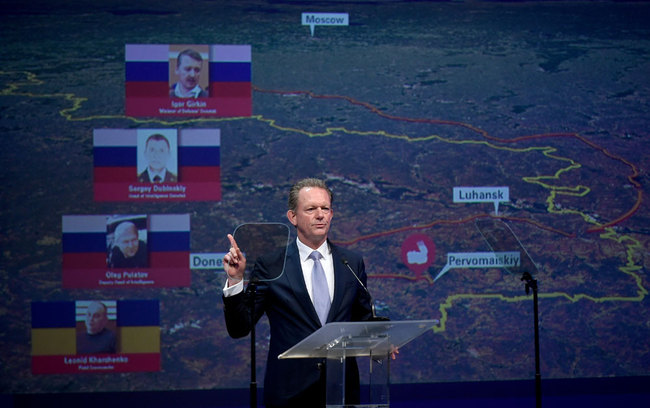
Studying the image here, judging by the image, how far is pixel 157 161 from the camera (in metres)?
4.44

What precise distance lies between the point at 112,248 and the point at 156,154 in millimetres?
674

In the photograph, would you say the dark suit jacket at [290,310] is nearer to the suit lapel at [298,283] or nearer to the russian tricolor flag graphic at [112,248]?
the suit lapel at [298,283]

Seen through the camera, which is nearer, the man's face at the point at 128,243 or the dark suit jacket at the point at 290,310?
the dark suit jacket at the point at 290,310

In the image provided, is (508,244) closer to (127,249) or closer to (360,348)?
(360,348)

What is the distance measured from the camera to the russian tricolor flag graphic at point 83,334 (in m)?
4.30

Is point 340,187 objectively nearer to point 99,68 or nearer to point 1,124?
point 99,68

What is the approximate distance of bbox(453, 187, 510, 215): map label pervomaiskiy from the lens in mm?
4594

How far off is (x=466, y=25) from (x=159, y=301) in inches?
111

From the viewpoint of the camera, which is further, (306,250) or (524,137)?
(524,137)

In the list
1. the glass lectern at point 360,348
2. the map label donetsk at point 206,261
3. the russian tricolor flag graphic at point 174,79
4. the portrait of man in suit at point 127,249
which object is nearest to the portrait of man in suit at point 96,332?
the portrait of man in suit at point 127,249

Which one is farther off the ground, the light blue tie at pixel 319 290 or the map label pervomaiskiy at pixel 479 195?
the map label pervomaiskiy at pixel 479 195

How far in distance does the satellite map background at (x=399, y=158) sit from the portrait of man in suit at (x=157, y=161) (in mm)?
115

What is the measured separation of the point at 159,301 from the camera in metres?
4.39

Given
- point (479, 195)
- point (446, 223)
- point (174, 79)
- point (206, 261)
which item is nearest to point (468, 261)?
point (446, 223)
